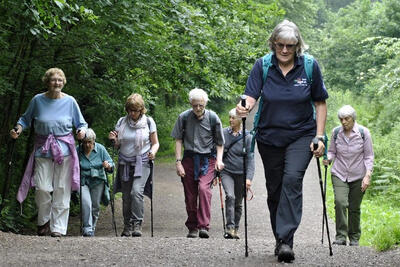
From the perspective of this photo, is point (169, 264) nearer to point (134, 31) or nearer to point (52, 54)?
point (134, 31)

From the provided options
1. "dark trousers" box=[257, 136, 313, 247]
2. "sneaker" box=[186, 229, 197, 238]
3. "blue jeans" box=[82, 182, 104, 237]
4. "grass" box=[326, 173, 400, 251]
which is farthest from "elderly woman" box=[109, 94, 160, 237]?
"dark trousers" box=[257, 136, 313, 247]

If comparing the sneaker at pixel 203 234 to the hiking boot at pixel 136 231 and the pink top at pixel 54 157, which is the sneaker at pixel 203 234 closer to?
the hiking boot at pixel 136 231

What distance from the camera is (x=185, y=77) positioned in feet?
44.2

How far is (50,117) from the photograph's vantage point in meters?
8.95

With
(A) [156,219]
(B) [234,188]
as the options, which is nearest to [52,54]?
(B) [234,188]

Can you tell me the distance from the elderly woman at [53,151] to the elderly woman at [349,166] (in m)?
3.46

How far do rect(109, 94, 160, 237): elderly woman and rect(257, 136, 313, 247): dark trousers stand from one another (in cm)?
360

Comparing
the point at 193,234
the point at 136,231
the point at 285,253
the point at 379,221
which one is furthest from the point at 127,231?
the point at 379,221

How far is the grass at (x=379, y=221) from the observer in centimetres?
755

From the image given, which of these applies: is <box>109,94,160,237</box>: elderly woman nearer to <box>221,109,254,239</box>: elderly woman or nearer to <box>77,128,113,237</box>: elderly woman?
<box>77,128,113,237</box>: elderly woman

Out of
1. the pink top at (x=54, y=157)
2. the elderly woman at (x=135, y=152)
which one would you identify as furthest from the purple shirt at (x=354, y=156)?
the pink top at (x=54, y=157)

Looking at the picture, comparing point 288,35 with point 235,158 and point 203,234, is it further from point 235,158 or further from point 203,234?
point 235,158

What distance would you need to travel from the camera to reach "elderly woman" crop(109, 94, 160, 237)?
991cm

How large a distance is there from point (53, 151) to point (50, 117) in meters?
0.42
